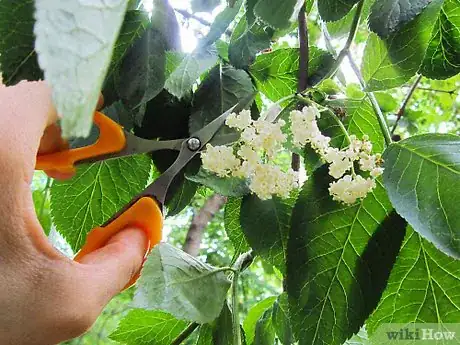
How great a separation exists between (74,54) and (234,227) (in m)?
0.30

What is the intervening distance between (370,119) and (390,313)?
0.41 ft

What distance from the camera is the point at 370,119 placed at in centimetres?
40

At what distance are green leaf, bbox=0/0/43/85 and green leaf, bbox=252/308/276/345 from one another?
0.85 ft

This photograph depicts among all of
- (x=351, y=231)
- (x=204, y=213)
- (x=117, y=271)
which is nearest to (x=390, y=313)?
(x=351, y=231)

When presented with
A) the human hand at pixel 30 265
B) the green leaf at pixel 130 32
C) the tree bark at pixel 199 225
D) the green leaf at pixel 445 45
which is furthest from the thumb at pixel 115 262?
the tree bark at pixel 199 225

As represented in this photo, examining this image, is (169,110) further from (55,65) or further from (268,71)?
(55,65)

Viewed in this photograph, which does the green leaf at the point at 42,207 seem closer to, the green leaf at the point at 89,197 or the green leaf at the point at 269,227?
the green leaf at the point at 89,197

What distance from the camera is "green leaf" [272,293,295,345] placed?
0.40 metres

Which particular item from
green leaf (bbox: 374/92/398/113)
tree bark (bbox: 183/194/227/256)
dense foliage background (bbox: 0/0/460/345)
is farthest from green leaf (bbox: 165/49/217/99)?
tree bark (bbox: 183/194/227/256)

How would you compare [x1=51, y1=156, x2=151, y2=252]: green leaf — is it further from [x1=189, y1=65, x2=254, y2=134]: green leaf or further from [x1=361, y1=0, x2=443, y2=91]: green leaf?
[x1=361, y1=0, x2=443, y2=91]: green leaf

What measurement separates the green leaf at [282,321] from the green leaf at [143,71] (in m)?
0.16

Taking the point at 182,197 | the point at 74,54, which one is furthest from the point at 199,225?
the point at 74,54

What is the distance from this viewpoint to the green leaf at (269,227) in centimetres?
38

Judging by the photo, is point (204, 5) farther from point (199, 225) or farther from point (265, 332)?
point (199, 225)
